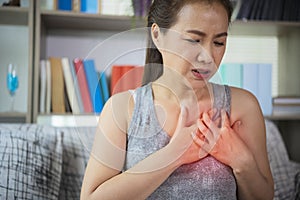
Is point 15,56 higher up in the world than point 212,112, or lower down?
lower down

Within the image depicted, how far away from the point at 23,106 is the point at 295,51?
1.14m

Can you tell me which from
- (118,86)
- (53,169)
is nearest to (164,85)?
(118,86)

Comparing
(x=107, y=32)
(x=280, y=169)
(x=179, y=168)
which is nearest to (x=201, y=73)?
(x=179, y=168)

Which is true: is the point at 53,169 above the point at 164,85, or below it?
below

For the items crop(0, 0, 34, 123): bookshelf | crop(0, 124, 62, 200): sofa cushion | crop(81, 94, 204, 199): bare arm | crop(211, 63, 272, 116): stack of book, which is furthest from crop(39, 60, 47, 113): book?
crop(81, 94, 204, 199): bare arm

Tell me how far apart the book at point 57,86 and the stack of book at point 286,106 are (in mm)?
813

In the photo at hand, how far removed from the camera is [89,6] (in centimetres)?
174

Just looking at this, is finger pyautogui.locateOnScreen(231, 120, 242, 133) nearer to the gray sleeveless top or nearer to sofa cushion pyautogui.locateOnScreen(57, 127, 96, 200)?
the gray sleeveless top

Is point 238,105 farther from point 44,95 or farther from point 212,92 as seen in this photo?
point 44,95

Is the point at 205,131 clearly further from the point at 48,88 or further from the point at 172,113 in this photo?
the point at 48,88

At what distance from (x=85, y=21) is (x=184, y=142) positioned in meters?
1.23

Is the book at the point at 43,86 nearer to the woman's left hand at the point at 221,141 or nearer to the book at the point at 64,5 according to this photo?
the book at the point at 64,5

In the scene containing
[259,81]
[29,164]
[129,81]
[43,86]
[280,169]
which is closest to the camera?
[129,81]

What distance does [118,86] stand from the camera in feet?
2.35
